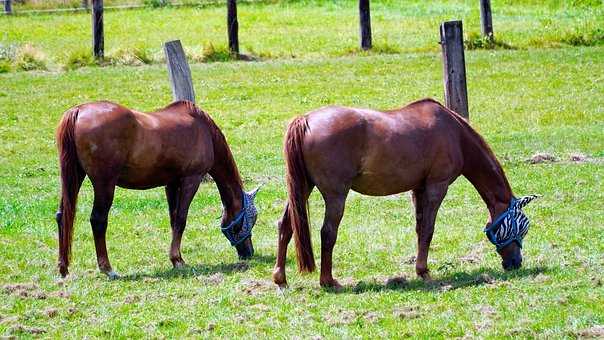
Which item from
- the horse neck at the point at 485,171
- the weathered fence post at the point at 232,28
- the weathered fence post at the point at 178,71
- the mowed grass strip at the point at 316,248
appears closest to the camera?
the mowed grass strip at the point at 316,248

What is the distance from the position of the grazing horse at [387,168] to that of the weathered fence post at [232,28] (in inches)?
769

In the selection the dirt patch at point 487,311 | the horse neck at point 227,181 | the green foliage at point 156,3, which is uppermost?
the green foliage at point 156,3

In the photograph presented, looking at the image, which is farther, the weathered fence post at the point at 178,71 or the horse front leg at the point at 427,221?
→ the weathered fence post at the point at 178,71

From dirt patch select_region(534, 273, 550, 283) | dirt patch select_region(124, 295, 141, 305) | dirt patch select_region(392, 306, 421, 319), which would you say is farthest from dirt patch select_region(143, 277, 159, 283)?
dirt patch select_region(534, 273, 550, 283)

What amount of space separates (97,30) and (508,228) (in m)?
20.7

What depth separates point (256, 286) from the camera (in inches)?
416

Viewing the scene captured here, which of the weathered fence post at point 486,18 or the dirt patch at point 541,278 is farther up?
the weathered fence post at point 486,18

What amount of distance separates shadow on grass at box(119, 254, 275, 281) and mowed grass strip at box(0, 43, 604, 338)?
5 centimetres

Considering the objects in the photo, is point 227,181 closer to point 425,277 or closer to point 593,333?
point 425,277

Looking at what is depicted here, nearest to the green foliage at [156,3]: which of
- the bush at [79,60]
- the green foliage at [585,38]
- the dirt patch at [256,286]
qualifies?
the bush at [79,60]

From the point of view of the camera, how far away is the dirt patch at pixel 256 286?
33.9 feet

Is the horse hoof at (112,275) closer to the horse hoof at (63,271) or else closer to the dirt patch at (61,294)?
the horse hoof at (63,271)

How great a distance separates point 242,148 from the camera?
20.8 metres

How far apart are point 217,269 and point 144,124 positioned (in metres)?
1.73
